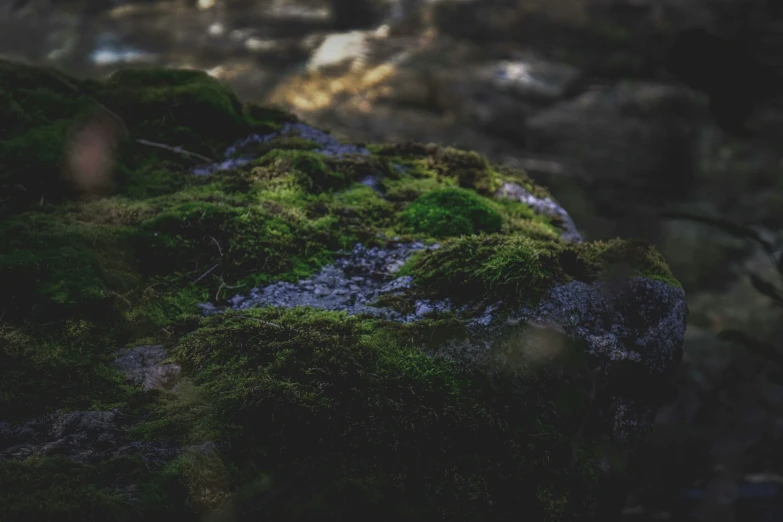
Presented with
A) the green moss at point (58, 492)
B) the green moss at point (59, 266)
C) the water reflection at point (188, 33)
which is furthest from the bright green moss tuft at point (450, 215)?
the water reflection at point (188, 33)

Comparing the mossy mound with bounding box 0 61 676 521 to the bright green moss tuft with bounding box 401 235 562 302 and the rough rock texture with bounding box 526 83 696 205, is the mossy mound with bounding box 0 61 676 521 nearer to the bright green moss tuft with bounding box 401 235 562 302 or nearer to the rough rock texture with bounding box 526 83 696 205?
the bright green moss tuft with bounding box 401 235 562 302

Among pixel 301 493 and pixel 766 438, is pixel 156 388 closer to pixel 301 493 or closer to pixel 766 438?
pixel 301 493

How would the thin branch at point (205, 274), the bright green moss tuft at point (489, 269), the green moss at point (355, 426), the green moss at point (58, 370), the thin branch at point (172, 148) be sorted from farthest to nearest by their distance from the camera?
the thin branch at point (172, 148) → the thin branch at point (205, 274) → the bright green moss tuft at point (489, 269) → the green moss at point (58, 370) → the green moss at point (355, 426)

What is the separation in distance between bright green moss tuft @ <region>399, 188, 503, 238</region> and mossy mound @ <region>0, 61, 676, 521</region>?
2 centimetres

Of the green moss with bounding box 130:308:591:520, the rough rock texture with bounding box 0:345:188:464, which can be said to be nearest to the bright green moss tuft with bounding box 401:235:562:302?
the green moss with bounding box 130:308:591:520

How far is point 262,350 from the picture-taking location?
3.47 m

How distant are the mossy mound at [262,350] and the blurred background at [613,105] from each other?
4727 mm

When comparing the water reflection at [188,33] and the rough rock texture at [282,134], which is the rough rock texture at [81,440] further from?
the water reflection at [188,33]

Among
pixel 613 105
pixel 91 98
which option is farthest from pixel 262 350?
pixel 613 105

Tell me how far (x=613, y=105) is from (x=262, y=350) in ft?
38.7

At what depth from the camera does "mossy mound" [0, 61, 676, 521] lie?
9.52ft

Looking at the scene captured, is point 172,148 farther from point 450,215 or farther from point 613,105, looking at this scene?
point 613,105

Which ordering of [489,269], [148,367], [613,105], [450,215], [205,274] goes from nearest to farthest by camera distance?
1. [148,367]
2. [489,269]
3. [205,274]
4. [450,215]
5. [613,105]

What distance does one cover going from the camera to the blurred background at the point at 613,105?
27.4ft
